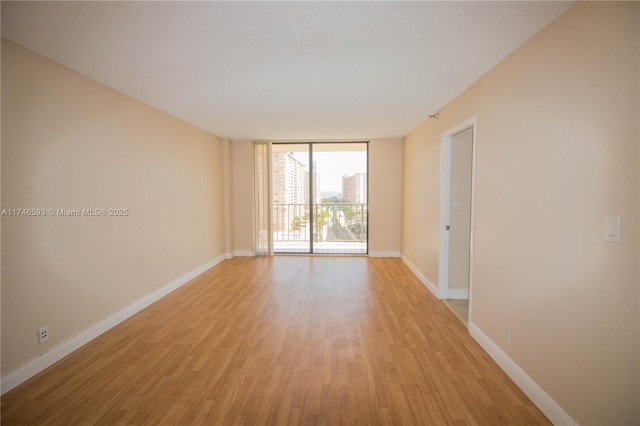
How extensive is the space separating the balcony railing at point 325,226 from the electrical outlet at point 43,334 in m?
4.49

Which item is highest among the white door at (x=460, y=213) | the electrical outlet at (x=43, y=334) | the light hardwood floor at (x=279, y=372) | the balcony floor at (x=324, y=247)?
the white door at (x=460, y=213)

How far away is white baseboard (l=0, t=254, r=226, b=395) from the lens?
201 cm

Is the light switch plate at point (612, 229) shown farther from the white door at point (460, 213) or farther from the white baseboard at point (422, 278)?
the white baseboard at point (422, 278)

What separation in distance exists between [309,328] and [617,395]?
2144mm

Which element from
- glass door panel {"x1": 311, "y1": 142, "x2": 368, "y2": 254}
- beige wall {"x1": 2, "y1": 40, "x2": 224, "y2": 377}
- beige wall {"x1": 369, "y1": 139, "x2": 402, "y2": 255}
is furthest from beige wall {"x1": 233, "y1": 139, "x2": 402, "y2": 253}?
beige wall {"x1": 2, "y1": 40, "x2": 224, "y2": 377}

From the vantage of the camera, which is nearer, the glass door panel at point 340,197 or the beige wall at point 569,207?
the beige wall at point 569,207

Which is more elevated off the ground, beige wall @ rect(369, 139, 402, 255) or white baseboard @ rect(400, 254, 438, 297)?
beige wall @ rect(369, 139, 402, 255)

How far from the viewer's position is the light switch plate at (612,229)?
135 centimetres

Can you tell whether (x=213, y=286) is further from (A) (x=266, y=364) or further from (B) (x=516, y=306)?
(B) (x=516, y=306)

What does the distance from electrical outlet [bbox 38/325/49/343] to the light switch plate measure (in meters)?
3.58

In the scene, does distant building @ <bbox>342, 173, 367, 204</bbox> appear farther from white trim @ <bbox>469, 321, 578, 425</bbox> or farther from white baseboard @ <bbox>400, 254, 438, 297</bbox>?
white trim @ <bbox>469, 321, 578, 425</bbox>

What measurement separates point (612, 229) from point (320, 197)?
5.45 meters

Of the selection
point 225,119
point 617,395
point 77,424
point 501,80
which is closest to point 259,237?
point 225,119

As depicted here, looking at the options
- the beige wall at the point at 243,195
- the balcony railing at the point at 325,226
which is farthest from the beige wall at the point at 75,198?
the balcony railing at the point at 325,226
